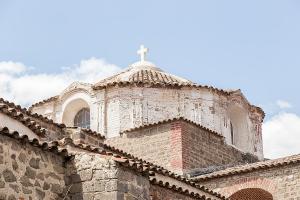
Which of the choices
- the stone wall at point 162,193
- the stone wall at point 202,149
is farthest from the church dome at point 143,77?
the stone wall at point 162,193

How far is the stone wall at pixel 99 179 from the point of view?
8.32m

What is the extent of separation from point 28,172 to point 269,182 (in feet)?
31.0

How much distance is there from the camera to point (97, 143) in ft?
45.2

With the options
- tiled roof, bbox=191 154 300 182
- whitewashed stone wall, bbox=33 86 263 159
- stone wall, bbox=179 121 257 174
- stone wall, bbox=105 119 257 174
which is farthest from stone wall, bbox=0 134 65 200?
whitewashed stone wall, bbox=33 86 263 159

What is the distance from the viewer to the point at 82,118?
20141 millimetres

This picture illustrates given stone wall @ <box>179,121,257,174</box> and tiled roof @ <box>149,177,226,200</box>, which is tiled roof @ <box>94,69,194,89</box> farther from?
tiled roof @ <box>149,177,226,200</box>

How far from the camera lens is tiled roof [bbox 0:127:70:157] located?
7.69 metres

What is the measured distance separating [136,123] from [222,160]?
2894 millimetres

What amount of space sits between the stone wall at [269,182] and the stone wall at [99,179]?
8.01 m

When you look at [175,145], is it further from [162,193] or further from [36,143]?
[36,143]

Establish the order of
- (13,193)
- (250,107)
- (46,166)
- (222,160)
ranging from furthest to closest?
(250,107) → (222,160) → (46,166) → (13,193)

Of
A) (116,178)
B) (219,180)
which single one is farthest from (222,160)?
(116,178)

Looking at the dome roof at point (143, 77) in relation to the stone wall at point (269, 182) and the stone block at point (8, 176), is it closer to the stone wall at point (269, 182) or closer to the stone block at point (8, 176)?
the stone wall at point (269, 182)

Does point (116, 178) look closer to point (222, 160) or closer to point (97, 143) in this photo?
point (97, 143)
